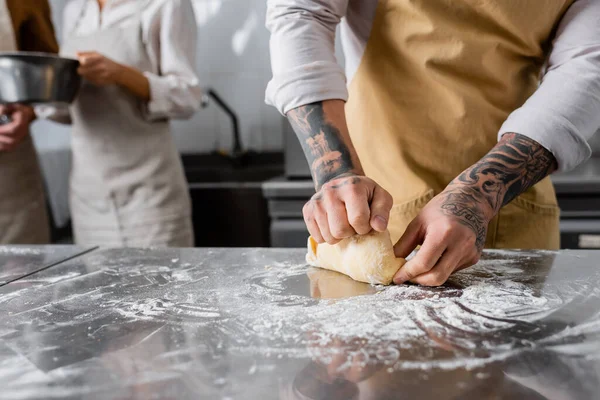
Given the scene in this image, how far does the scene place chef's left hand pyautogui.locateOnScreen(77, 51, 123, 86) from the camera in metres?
1.51

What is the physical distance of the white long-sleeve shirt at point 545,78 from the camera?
2.86 ft

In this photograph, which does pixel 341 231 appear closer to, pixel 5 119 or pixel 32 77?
pixel 32 77

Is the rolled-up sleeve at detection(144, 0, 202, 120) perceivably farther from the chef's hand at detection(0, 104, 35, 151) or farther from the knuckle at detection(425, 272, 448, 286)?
the knuckle at detection(425, 272, 448, 286)

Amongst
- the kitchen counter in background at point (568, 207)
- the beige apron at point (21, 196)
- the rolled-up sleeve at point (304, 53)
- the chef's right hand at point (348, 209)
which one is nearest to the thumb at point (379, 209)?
the chef's right hand at point (348, 209)

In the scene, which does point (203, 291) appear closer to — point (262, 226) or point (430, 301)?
point (430, 301)

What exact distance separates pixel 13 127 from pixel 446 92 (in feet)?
4.42

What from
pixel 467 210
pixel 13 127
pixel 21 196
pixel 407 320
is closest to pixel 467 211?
pixel 467 210

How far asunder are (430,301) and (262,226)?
1356 mm

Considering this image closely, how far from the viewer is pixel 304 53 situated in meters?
0.91

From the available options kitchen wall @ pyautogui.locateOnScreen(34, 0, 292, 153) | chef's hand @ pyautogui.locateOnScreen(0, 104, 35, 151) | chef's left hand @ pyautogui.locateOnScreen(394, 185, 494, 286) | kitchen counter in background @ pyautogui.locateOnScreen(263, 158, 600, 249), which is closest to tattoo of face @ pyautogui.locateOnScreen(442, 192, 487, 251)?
chef's left hand @ pyautogui.locateOnScreen(394, 185, 494, 286)

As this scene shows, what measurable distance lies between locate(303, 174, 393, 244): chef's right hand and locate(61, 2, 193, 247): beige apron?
40.2 inches

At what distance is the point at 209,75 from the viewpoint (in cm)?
245

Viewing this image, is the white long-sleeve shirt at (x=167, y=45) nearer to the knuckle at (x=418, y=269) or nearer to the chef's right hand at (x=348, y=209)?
the chef's right hand at (x=348, y=209)

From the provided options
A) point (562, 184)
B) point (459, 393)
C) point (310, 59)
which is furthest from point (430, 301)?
point (562, 184)
